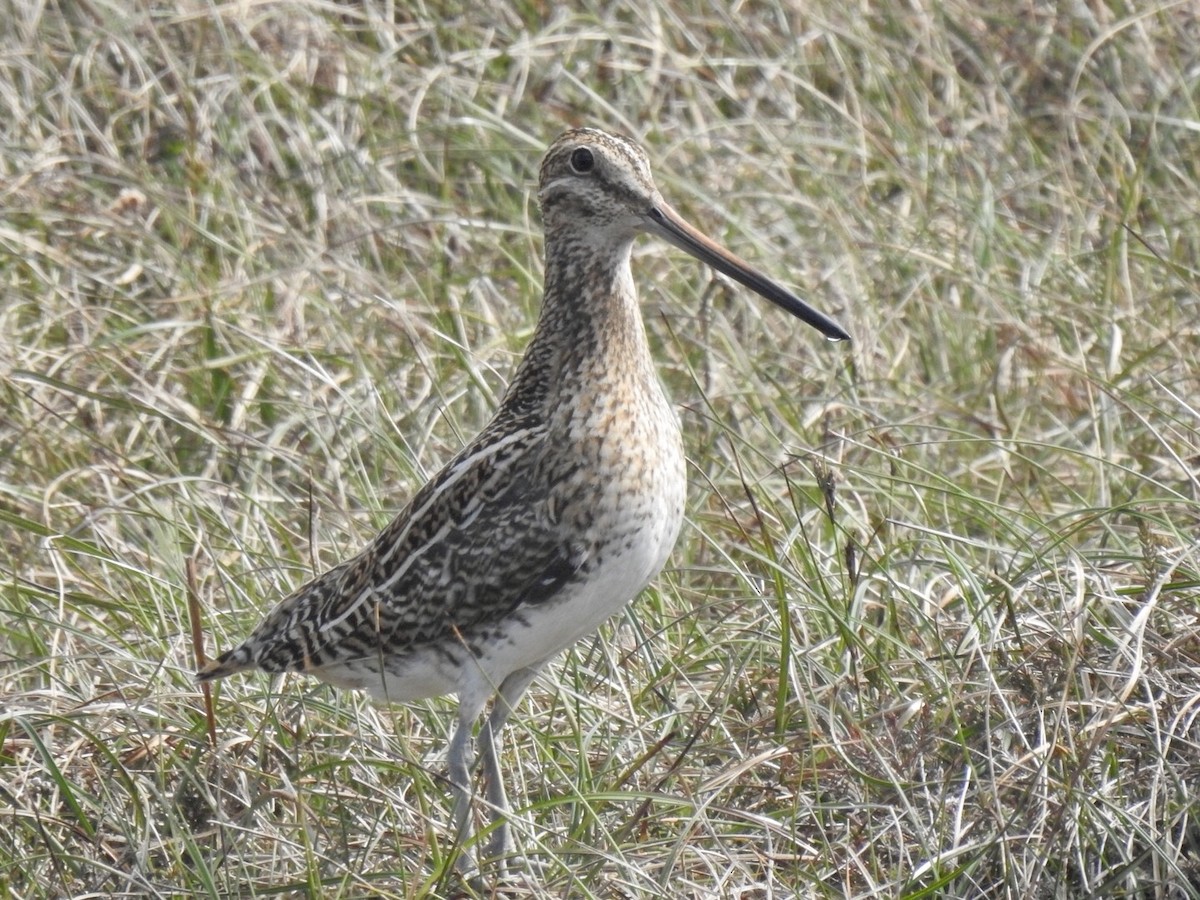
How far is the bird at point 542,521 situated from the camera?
385cm

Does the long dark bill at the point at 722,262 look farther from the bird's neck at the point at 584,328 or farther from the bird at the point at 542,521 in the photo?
the bird's neck at the point at 584,328

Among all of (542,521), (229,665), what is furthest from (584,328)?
(229,665)

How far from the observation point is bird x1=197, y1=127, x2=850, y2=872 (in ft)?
12.6

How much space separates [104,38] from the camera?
6.77 meters

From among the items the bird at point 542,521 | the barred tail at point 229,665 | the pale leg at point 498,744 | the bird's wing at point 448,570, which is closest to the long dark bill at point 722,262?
the bird at point 542,521

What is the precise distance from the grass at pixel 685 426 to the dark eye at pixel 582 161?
57cm

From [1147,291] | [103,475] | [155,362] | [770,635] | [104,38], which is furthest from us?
[104,38]

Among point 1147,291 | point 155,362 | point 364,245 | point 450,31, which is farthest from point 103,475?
point 1147,291

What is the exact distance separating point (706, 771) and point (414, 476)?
1.24 m

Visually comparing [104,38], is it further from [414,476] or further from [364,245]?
[414,476]

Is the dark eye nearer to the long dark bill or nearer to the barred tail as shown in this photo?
the long dark bill

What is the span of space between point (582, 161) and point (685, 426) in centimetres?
163

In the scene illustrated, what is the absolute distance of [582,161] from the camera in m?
4.12

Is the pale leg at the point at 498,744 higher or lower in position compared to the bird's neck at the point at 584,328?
lower
